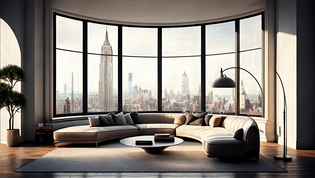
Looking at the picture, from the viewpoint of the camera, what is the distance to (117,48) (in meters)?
8.81

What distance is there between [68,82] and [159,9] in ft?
11.8

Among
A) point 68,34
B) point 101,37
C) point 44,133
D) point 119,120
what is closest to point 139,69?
point 101,37

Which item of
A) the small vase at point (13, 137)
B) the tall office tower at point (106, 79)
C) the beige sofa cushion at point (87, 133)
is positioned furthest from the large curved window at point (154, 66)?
the beige sofa cushion at point (87, 133)

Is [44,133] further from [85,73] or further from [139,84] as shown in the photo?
[139,84]

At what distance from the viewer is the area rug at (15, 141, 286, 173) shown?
4.43m

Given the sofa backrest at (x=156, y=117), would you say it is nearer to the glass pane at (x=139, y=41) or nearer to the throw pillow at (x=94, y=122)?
the throw pillow at (x=94, y=122)

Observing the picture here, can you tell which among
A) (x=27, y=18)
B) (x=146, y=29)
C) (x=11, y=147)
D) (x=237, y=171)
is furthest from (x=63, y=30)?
(x=237, y=171)

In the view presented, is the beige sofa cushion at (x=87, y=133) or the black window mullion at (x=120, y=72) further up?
the black window mullion at (x=120, y=72)

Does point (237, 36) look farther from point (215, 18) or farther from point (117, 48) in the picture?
point (117, 48)

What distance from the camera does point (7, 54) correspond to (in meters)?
6.91

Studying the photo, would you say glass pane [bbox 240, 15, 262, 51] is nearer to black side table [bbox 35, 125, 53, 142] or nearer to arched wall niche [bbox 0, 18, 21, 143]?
black side table [bbox 35, 125, 53, 142]

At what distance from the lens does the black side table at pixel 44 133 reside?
Result: 6727 mm

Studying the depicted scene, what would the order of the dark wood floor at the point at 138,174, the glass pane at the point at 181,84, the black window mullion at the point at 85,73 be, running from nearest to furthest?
the dark wood floor at the point at 138,174 → the black window mullion at the point at 85,73 → the glass pane at the point at 181,84

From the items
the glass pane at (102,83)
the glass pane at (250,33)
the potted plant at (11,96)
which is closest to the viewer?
the potted plant at (11,96)
